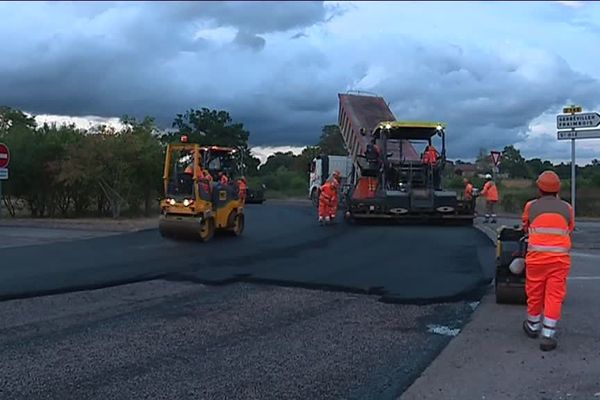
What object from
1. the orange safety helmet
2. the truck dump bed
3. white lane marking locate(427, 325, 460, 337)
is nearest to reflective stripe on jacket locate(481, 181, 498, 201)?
the truck dump bed

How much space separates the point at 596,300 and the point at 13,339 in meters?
6.93

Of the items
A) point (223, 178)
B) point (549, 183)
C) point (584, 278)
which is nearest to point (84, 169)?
point (223, 178)

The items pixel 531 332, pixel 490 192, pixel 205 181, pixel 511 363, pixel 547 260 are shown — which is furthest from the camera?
pixel 490 192

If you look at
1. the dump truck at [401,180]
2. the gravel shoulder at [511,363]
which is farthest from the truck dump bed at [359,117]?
the gravel shoulder at [511,363]

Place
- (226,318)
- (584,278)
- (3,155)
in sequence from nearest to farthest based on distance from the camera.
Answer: (226,318)
(584,278)
(3,155)

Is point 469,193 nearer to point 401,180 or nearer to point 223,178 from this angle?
point 401,180

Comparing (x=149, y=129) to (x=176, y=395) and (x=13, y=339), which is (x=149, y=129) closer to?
(x=13, y=339)

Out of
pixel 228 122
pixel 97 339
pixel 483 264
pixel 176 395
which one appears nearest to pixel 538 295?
pixel 176 395

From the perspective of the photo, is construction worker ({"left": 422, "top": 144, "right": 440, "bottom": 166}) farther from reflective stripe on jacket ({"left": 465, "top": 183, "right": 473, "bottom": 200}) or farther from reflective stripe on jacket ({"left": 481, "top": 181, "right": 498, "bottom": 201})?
reflective stripe on jacket ({"left": 481, "top": 181, "right": 498, "bottom": 201})

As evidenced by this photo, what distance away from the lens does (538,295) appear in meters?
7.14

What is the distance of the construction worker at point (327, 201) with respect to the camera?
2181 centimetres

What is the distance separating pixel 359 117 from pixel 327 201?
5.21m

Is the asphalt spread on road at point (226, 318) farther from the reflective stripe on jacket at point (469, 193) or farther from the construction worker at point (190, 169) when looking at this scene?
the reflective stripe on jacket at point (469, 193)

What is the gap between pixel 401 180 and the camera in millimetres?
22859
